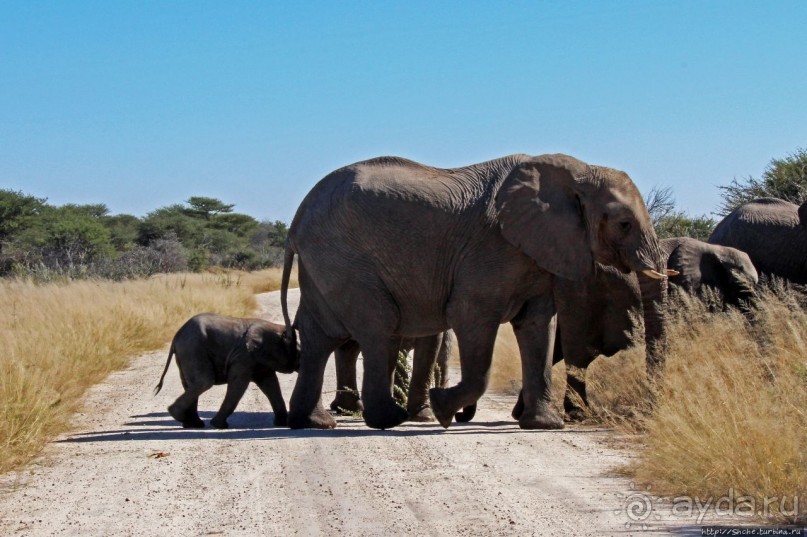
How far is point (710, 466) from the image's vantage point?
732 cm

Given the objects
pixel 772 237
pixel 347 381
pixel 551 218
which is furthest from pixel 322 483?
pixel 772 237

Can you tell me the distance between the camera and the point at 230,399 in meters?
11.5

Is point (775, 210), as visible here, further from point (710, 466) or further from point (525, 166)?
point (710, 466)

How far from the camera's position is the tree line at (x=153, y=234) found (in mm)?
21812

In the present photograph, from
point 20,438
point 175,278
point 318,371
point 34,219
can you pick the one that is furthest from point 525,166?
point 34,219

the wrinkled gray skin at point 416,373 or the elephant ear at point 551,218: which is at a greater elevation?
the elephant ear at point 551,218

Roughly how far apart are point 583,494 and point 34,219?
4559cm

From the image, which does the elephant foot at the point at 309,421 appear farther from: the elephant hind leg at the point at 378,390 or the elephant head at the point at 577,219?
the elephant head at the point at 577,219

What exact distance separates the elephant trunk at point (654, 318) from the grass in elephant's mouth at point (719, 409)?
135 millimetres

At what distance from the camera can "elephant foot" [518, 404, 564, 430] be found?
10633 millimetres

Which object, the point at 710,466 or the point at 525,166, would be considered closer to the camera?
the point at 710,466

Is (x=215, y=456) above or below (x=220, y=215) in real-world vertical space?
below

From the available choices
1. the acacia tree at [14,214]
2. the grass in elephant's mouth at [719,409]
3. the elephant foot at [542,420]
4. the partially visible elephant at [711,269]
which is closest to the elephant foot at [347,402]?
the grass in elephant's mouth at [719,409]

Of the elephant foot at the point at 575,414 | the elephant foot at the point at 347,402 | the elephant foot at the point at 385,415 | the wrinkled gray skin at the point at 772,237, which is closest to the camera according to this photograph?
the elephant foot at the point at 385,415
